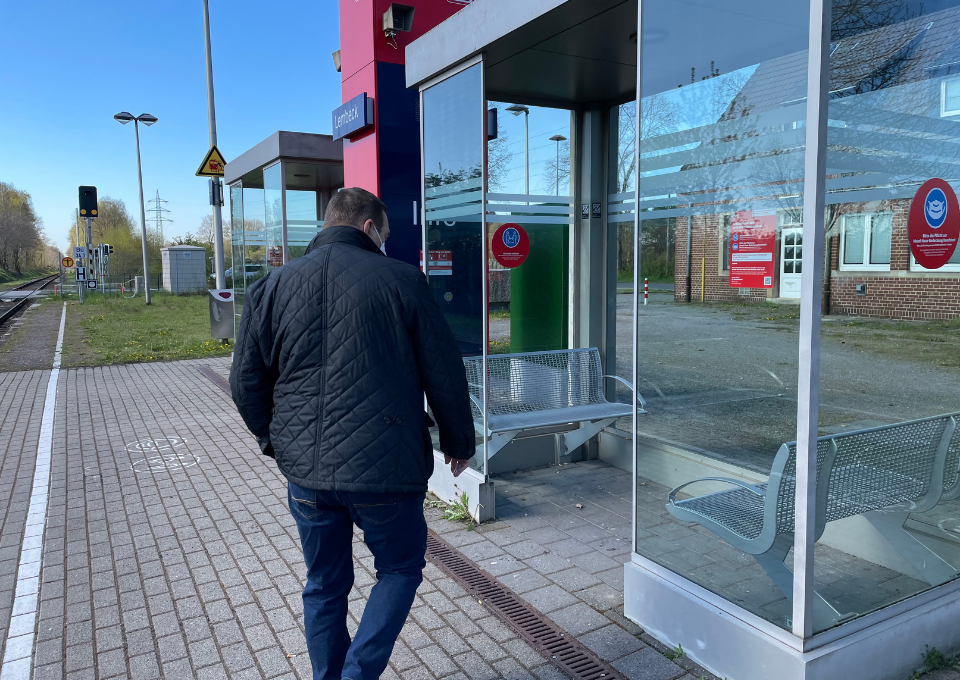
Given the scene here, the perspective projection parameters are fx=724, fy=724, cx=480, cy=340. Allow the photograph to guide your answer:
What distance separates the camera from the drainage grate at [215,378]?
33.6ft

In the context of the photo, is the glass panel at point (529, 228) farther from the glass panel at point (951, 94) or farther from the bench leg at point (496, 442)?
the glass panel at point (951, 94)

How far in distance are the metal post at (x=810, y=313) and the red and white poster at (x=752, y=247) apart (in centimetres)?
34

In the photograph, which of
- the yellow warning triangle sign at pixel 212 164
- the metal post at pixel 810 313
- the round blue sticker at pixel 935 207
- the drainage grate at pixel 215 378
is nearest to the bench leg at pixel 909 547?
the metal post at pixel 810 313

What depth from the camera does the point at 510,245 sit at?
5570 millimetres

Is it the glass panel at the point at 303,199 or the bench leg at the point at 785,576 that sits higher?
the glass panel at the point at 303,199

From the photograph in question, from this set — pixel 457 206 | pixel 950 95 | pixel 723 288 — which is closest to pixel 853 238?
pixel 723 288

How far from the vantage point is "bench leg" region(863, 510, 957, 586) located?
3006 millimetres

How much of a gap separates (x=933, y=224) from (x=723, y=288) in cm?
84

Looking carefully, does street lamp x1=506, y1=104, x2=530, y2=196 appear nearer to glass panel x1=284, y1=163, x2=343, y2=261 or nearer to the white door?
the white door

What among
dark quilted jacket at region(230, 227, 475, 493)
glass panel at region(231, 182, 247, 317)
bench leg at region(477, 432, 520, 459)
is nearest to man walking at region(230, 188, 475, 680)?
dark quilted jacket at region(230, 227, 475, 493)

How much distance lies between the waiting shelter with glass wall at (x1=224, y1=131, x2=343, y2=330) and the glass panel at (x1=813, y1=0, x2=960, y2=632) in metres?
6.39

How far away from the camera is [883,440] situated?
2990 millimetres

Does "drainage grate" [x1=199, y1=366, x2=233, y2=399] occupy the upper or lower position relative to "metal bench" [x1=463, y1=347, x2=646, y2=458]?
lower

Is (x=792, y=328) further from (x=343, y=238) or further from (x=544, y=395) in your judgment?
(x=544, y=395)
